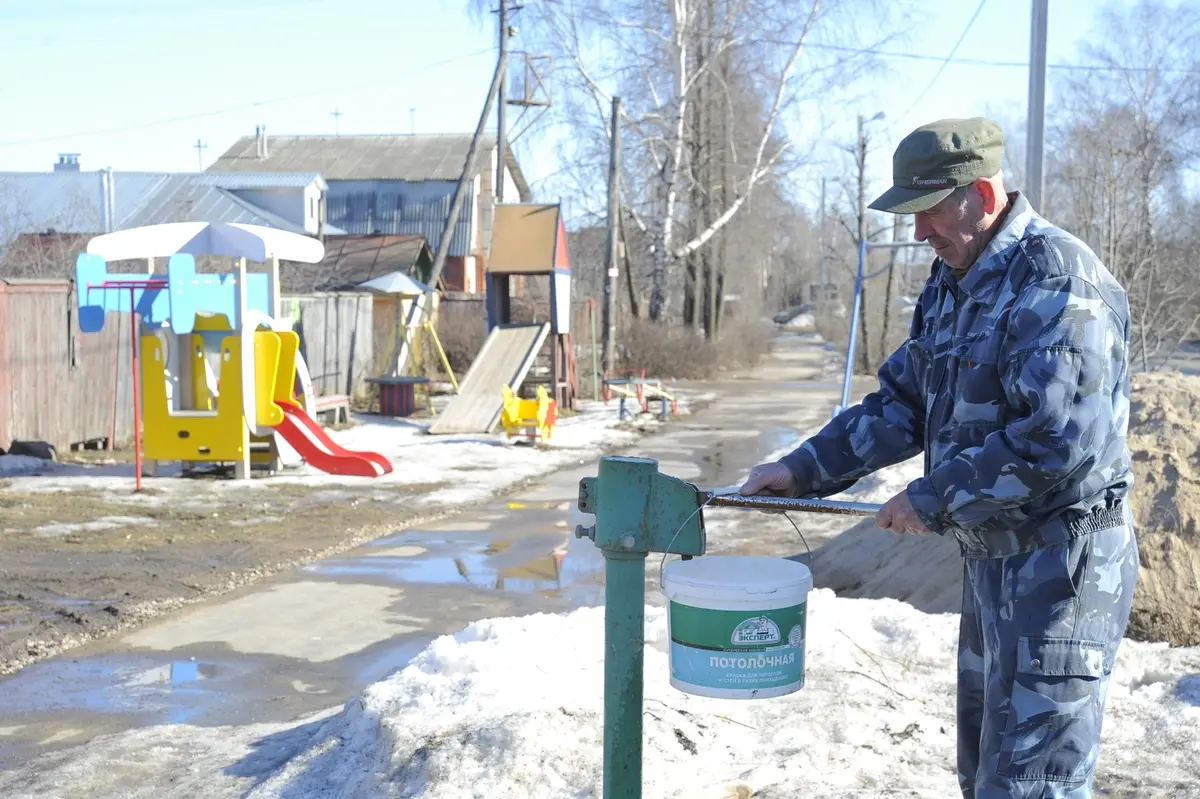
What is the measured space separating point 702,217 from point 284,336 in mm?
Answer: 21254

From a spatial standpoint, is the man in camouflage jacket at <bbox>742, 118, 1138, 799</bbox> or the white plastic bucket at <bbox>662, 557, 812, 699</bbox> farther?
the white plastic bucket at <bbox>662, 557, 812, 699</bbox>

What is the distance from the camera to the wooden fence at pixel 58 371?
1345 cm

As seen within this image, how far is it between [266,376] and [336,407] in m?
4.81

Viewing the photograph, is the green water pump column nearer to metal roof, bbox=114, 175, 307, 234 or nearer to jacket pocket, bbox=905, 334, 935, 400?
jacket pocket, bbox=905, 334, 935, 400

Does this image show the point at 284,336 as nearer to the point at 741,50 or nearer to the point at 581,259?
the point at 741,50

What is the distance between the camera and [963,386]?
2.71 metres

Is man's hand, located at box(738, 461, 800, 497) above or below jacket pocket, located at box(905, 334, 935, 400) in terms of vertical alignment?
below

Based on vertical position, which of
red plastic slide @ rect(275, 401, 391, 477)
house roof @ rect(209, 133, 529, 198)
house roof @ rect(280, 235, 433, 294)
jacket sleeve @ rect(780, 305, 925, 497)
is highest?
house roof @ rect(209, 133, 529, 198)

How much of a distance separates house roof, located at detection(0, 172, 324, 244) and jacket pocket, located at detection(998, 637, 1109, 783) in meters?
38.3

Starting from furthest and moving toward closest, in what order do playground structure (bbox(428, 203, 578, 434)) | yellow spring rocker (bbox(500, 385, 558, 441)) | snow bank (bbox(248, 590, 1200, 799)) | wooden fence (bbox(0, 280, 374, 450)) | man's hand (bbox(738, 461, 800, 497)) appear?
playground structure (bbox(428, 203, 578, 434)), yellow spring rocker (bbox(500, 385, 558, 441)), wooden fence (bbox(0, 280, 374, 450)), snow bank (bbox(248, 590, 1200, 799)), man's hand (bbox(738, 461, 800, 497))

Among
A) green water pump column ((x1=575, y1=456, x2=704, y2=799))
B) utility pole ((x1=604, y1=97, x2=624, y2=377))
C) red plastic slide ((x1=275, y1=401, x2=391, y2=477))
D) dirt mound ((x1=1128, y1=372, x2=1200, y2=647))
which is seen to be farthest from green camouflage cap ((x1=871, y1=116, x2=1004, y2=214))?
utility pole ((x1=604, y1=97, x2=624, y2=377))

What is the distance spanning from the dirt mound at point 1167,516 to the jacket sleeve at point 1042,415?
3.33m

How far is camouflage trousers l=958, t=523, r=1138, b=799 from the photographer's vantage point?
2545 millimetres

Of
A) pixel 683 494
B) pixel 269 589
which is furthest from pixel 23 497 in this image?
pixel 683 494
